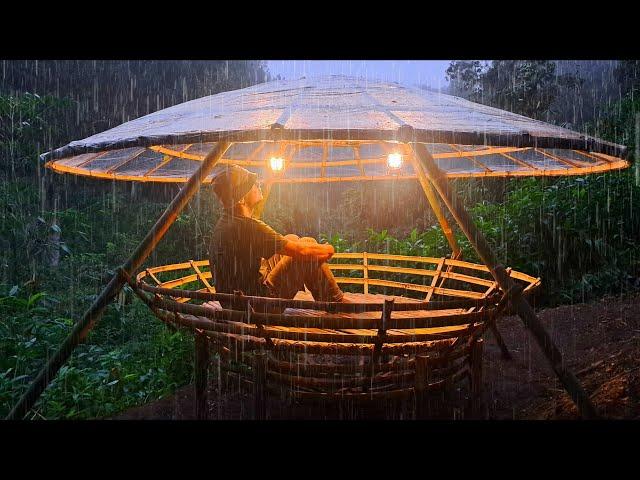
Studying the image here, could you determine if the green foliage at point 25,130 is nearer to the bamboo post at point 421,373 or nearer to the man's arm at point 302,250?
the man's arm at point 302,250

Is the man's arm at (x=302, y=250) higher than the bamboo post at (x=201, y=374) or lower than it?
higher

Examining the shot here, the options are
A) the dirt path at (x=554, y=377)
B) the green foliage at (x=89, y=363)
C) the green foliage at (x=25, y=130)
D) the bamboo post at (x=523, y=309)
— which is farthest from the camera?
the green foliage at (x=25, y=130)

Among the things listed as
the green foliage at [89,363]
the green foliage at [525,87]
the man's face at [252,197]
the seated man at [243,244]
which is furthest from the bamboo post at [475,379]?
the green foliage at [525,87]

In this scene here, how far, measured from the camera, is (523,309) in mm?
2922

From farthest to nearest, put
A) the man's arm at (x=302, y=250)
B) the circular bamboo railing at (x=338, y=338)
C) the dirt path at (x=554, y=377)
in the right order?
the dirt path at (x=554, y=377), the man's arm at (x=302, y=250), the circular bamboo railing at (x=338, y=338)

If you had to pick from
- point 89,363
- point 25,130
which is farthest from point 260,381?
point 25,130

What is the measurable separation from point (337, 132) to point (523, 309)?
1309 millimetres

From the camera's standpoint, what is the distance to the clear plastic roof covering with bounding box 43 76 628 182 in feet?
8.91

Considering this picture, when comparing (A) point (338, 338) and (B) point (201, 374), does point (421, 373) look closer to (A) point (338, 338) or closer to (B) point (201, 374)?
(A) point (338, 338)

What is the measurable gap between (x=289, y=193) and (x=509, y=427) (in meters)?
8.88

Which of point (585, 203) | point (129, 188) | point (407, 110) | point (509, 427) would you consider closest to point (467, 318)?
point (509, 427)

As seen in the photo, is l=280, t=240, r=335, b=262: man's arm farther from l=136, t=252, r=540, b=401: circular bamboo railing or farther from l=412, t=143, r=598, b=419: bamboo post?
l=412, t=143, r=598, b=419: bamboo post

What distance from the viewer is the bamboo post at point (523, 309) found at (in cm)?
288

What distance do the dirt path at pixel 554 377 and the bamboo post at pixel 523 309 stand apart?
1.52 feet
